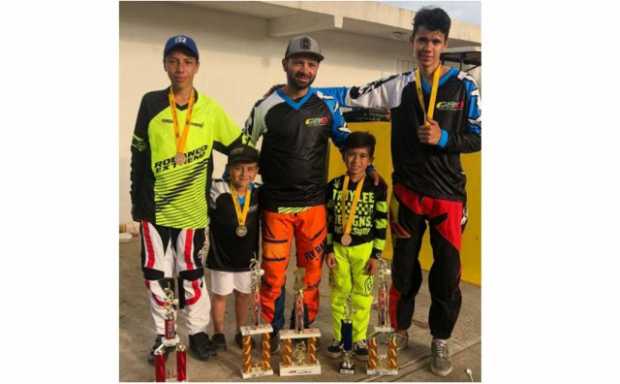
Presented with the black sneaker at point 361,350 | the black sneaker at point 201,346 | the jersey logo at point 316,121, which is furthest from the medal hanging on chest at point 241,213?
the black sneaker at point 361,350

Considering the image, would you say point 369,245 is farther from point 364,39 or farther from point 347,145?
point 364,39

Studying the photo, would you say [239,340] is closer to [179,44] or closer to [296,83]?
[296,83]

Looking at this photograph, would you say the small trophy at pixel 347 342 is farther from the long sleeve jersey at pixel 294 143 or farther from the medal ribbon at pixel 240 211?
the medal ribbon at pixel 240 211

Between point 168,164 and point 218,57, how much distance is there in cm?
453

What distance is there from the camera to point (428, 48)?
3.29 m

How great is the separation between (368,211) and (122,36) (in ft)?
15.8

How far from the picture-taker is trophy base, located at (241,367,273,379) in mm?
3283

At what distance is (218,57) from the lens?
735 cm

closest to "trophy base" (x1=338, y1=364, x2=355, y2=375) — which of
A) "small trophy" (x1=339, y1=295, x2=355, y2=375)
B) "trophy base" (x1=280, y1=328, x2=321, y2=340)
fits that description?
"small trophy" (x1=339, y1=295, x2=355, y2=375)

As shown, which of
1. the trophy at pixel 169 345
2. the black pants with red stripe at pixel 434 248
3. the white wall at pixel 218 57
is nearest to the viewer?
the trophy at pixel 169 345

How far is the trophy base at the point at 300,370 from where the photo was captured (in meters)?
3.29

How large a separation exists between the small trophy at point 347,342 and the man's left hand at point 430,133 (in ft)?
4.06

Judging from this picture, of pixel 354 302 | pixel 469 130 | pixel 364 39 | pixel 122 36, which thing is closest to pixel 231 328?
pixel 354 302

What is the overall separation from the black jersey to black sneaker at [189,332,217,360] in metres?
0.51
